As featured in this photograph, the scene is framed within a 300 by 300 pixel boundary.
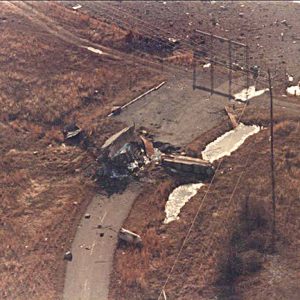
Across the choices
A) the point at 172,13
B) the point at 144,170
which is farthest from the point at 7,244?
the point at 172,13

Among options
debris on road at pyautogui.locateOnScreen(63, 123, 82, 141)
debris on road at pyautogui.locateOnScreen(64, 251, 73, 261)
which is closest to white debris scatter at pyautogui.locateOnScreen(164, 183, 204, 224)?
debris on road at pyautogui.locateOnScreen(64, 251, 73, 261)

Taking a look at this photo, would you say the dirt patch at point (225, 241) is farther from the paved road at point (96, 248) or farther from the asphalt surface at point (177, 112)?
the asphalt surface at point (177, 112)

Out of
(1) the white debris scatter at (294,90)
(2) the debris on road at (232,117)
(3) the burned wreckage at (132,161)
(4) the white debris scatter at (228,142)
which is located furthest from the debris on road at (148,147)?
(1) the white debris scatter at (294,90)

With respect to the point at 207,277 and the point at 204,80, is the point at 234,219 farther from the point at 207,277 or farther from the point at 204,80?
the point at 204,80

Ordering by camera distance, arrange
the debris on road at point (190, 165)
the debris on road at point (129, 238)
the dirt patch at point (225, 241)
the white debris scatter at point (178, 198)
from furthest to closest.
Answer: the debris on road at point (190, 165)
the white debris scatter at point (178, 198)
the debris on road at point (129, 238)
the dirt patch at point (225, 241)

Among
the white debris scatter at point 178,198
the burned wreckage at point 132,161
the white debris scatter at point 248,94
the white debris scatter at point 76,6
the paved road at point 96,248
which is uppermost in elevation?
the white debris scatter at point 76,6

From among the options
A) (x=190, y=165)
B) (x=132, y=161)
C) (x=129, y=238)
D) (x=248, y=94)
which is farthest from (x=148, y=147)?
(x=248, y=94)
